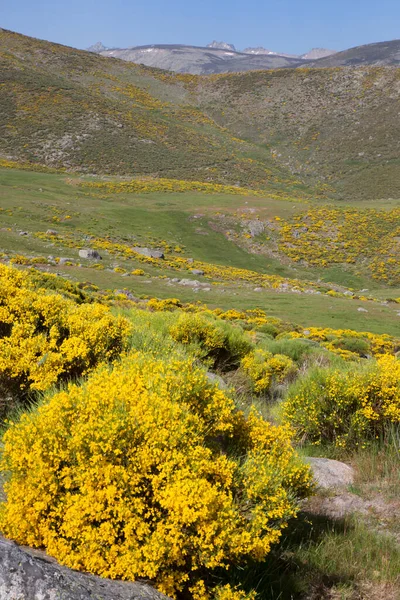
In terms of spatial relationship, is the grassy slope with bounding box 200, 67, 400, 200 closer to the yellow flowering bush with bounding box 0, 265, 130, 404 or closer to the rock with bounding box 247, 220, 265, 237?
the rock with bounding box 247, 220, 265, 237

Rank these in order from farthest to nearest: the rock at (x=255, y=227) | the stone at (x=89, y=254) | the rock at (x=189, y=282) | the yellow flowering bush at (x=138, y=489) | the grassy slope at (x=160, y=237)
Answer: the rock at (x=255, y=227)
the stone at (x=89, y=254)
the rock at (x=189, y=282)
the grassy slope at (x=160, y=237)
the yellow flowering bush at (x=138, y=489)

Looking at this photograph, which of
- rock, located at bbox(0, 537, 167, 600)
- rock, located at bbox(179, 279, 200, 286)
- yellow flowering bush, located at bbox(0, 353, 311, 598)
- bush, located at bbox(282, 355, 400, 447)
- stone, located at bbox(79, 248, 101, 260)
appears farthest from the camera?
stone, located at bbox(79, 248, 101, 260)

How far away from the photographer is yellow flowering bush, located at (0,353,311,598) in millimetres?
3135

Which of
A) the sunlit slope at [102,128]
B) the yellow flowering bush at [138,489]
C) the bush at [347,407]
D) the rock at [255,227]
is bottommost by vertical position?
the bush at [347,407]

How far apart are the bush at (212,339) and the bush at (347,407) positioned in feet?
7.33

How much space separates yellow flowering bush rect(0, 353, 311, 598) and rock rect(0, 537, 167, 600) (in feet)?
0.38

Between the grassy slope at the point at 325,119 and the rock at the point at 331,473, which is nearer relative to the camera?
the rock at the point at 331,473

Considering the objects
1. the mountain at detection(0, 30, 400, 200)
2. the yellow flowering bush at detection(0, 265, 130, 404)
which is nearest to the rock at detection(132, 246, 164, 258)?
the yellow flowering bush at detection(0, 265, 130, 404)

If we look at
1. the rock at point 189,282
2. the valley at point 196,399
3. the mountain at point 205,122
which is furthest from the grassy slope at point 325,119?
the rock at point 189,282

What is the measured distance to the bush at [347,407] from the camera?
6766mm

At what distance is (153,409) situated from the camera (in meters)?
3.79

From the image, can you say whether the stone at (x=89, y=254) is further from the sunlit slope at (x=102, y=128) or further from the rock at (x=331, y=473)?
the sunlit slope at (x=102, y=128)

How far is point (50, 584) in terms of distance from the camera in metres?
2.67

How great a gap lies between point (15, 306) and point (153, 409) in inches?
160
